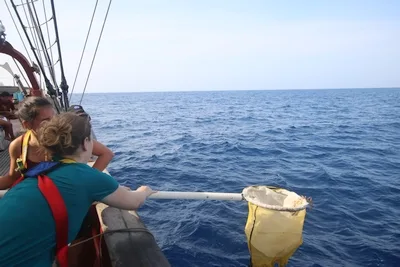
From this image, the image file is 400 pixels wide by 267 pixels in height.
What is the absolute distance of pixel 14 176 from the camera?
3.03 metres

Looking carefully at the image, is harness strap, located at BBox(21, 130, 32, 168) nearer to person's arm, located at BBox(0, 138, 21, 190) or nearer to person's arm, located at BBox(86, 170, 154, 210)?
person's arm, located at BBox(0, 138, 21, 190)

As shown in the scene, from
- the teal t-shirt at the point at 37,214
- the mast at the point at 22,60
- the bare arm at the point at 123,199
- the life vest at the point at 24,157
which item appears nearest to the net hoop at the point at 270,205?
the bare arm at the point at 123,199

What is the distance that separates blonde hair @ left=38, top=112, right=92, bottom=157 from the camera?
5.71 feet

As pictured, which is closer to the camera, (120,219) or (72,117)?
→ (72,117)

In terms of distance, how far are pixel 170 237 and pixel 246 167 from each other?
221 inches

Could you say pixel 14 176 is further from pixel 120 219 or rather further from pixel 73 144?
pixel 73 144

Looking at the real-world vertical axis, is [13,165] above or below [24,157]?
below

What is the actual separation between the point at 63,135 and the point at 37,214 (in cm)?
46

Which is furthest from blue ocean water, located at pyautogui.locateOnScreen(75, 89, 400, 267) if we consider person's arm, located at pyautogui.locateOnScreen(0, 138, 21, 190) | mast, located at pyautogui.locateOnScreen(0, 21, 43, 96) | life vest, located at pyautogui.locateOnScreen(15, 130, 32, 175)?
mast, located at pyautogui.locateOnScreen(0, 21, 43, 96)

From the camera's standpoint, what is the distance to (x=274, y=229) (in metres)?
2.94

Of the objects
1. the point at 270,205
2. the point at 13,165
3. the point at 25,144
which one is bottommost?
the point at 270,205

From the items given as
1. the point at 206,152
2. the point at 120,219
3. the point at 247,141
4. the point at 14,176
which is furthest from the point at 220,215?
the point at 247,141

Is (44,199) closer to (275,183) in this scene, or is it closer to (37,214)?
(37,214)

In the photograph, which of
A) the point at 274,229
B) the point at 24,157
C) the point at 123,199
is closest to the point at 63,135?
the point at 123,199
